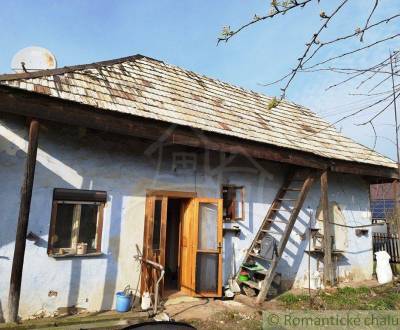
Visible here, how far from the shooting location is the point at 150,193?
6.46 metres

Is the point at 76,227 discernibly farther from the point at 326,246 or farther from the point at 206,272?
the point at 326,246

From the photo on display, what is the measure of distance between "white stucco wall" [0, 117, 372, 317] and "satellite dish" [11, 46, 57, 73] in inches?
49.0

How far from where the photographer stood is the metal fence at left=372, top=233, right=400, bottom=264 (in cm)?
1089

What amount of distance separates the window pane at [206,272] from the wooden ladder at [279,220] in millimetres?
879

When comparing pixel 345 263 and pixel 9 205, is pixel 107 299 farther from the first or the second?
pixel 345 263

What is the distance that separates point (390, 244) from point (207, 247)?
7794 mm

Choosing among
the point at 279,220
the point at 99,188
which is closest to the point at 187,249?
the point at 99,188

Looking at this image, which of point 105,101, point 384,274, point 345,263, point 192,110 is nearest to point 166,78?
point 192,110

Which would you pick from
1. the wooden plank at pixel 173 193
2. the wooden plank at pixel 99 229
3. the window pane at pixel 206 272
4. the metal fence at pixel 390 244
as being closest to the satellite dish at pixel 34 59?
the wooden plank at pixel 99 229

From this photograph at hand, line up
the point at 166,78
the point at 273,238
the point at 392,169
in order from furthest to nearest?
1. the point at 392,169
2. the point at 166,78
3. the point at 273,238

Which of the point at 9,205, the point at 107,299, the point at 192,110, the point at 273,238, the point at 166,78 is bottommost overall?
the point at 107,299

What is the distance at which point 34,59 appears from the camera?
6070 millimetres

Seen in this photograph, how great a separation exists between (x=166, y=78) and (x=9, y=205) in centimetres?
483

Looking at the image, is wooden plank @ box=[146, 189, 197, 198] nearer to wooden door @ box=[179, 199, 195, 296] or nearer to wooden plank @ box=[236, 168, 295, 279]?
wooden door @ box=[179, 199, 195, 296]
